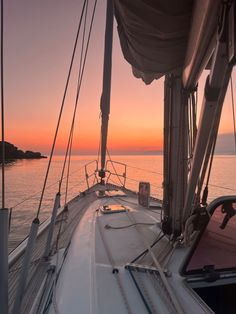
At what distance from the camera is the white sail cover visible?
8.04 feet

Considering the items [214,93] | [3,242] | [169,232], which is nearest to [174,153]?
[169,232]

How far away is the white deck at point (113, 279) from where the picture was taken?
254cm

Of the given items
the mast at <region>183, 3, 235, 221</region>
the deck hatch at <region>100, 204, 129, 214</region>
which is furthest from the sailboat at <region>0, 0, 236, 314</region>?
the deck hatch at <region>100, 204, 129, 214</region>

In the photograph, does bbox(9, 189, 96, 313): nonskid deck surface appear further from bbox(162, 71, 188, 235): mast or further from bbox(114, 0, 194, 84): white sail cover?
bbox(114, 0, 194, 84): white sail cover

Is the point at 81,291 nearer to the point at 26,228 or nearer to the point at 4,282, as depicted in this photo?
the point at 4,282

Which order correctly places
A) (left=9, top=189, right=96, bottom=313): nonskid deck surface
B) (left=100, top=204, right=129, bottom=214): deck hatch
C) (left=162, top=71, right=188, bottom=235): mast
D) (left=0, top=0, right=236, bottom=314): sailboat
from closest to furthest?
(left=0, top=0, right=236, bottom=314): sailboat, (left=9, top=189, right=96, bottom=313): nonskid deck surface, (left=162, top=71, right=188, bottom=235): mast, (left=100, top=204, right=129, bottom=214): deck hatch

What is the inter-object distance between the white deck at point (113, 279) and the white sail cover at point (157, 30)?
204 cm

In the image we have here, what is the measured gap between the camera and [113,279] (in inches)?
118

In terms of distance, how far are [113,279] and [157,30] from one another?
2.33 m

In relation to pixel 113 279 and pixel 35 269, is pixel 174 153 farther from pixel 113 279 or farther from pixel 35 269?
pixel 35 269

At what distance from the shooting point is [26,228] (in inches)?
472

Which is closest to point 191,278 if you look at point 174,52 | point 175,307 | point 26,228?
point 175,307

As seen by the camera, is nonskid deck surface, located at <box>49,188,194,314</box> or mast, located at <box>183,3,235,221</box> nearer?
mast, located at <box>183,3,235,221</box>

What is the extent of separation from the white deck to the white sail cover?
2038 mm
